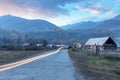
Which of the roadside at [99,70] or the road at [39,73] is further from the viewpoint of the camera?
the roadside at [99,70]

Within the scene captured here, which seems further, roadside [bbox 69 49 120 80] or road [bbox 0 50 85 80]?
roadside [bbox 69 49 120 80]

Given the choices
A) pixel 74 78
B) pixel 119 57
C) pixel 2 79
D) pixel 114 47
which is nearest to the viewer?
pixel 2 79

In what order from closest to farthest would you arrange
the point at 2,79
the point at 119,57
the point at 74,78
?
1. the point at 2,79
2. the point at 74,78
3. the point at 119,57

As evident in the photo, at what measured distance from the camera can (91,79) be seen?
16.2 m

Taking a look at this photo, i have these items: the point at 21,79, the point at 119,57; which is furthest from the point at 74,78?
the point at 119,57

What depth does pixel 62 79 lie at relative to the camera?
15.7m

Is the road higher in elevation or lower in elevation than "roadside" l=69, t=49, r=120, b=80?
higher

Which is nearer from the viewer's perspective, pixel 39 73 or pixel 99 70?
pixel 39 73

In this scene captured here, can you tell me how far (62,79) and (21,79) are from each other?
2115mm

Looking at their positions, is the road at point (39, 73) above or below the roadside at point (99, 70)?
above

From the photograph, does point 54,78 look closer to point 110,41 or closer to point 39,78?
point 39,78

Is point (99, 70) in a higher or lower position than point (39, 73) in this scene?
lower

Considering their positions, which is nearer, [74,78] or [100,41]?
[74,78]

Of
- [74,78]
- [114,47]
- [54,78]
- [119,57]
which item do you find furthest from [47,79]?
[114,47]
